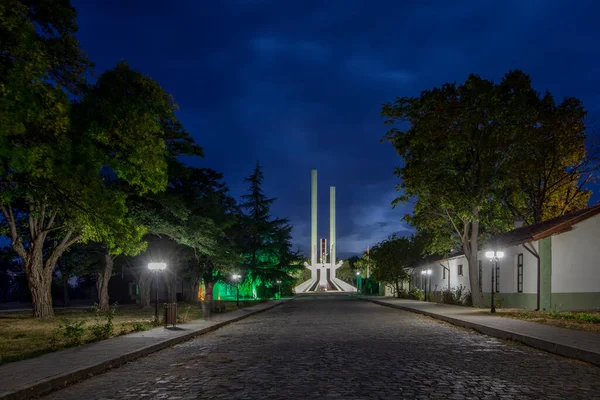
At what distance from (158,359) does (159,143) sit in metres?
9.74

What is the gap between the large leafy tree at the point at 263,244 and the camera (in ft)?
184

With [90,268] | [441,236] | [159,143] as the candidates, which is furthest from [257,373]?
[90,268]

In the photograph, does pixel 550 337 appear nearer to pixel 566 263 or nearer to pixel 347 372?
pixel 347 372

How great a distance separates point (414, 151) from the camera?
33.1m

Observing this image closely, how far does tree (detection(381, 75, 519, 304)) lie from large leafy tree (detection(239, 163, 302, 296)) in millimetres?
23969

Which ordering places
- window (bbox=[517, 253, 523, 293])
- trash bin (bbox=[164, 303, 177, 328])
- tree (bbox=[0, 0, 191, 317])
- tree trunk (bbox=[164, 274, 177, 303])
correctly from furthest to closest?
tree trunk (bbox=[164, 274, 177, 303]) → window (bbox=[517, 253, 523, 293]) → trash bin (bbox=[164, 303, 177, 328]) → tree (bbox=[0, 0, 191, 317])

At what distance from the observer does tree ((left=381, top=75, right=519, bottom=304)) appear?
3089cm

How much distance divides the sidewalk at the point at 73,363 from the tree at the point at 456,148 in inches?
774

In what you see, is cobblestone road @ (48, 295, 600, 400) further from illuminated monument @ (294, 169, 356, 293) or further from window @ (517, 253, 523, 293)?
illuminated monument @ (294, 169, 356, 293)

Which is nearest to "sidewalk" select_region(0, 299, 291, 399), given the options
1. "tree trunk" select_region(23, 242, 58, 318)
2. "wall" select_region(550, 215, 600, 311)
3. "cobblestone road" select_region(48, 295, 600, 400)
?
"cobblestone road" select_region(48, 295, 600, 400)

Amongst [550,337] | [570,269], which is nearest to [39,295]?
[550,337]

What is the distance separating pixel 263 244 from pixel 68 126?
41376 mm

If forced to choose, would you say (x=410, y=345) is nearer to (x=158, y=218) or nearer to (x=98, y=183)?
(x=98, y=183)

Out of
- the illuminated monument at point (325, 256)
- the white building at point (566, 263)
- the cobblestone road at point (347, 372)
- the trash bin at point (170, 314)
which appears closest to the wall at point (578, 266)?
the white building at point (566, 263)
